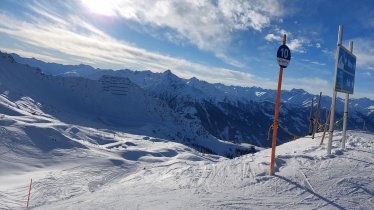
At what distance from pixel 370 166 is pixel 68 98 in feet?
615

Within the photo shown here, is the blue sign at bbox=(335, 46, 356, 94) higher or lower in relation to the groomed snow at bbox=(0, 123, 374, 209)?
higher

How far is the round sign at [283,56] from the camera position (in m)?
10.1

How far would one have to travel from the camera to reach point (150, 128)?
166 metres

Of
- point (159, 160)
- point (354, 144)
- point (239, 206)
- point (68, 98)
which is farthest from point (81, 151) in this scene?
point (68, 98)

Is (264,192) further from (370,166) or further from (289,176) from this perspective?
(370,166)

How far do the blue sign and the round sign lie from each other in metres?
3.26

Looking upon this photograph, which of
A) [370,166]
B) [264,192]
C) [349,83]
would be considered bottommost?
[264,192]

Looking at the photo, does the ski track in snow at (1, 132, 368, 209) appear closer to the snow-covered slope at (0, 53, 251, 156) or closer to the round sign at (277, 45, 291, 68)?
the round sign at (277, 45, 291, 68)

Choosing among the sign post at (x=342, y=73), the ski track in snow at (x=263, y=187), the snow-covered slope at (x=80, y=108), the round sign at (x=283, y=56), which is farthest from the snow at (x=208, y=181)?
the snow-covered slope at (x=80, y=108)

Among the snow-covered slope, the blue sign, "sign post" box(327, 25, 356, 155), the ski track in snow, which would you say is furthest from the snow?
the snow-covered slope

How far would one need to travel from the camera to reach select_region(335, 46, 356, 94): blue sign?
499 inches

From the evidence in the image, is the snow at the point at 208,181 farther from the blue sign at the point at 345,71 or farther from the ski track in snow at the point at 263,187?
the blue sign at the point at 345,71

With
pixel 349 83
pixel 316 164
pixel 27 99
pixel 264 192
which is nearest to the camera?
pixel 264 192

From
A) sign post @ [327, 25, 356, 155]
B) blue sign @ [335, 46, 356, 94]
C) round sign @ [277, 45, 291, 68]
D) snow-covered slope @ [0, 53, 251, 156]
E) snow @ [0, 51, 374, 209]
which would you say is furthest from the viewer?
snow-covered slope @ [0, 53, 251, 156]
